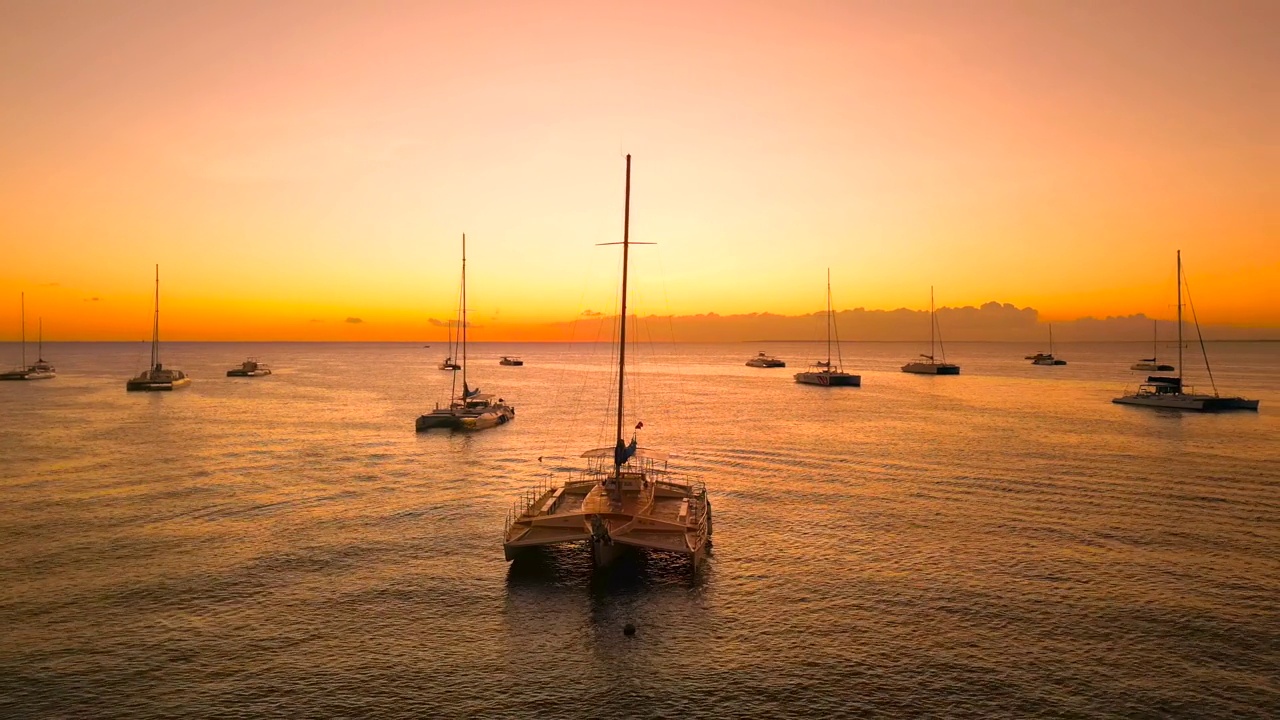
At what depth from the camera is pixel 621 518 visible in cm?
3541

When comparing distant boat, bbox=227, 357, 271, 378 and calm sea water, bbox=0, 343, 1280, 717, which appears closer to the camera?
calm sea water, bbox=0, 343, 1280, 717

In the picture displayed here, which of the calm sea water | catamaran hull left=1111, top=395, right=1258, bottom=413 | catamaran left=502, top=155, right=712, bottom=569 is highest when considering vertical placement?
catamaran hull left=1111, top=395, right=1258, bottom=413

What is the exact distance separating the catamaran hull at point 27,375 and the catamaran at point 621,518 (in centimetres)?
18633

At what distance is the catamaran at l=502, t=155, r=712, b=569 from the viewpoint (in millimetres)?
33688

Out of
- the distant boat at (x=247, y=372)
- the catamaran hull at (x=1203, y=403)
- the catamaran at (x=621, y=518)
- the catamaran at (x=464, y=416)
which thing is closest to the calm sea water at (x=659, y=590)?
the catamaran at (x=621, y=518)

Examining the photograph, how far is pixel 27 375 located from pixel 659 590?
658 feet

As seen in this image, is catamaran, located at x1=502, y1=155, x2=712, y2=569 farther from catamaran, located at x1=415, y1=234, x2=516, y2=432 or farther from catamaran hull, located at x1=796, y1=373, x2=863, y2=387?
catamaran hull, located at x1=796, y1=373, x2=863, y2=387

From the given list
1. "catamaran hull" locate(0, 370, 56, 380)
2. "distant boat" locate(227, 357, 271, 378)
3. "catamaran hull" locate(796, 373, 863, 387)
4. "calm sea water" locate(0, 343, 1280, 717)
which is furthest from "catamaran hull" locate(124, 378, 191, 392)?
"catamaran hull" locate(796, 373, 863, 387)

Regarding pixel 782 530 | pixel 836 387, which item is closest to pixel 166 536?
pixel 782 530

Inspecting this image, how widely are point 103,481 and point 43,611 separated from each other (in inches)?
1184

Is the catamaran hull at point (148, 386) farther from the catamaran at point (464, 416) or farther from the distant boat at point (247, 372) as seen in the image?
the catamaran at point (464, 416)

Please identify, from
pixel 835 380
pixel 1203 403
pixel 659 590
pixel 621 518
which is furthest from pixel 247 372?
pixel 1203 403

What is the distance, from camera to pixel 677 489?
43.6 meters

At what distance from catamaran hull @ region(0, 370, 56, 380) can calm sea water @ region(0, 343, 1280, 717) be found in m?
127
